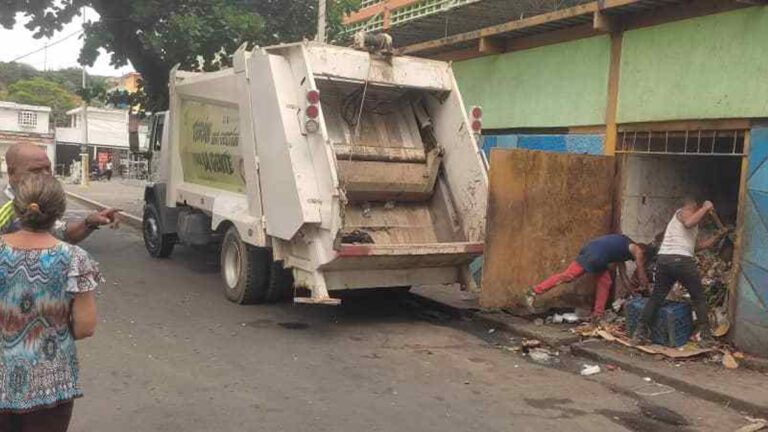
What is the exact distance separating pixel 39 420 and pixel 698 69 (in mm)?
6399

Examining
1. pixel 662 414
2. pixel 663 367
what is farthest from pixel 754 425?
pixel 663 367

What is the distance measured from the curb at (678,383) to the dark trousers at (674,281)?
60 centimetres

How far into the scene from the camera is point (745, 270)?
6.48 meters

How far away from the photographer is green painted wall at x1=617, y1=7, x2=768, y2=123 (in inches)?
252

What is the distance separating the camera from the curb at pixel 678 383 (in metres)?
5.26

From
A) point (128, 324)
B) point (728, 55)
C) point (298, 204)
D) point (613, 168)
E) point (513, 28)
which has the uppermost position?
point (513, 28)

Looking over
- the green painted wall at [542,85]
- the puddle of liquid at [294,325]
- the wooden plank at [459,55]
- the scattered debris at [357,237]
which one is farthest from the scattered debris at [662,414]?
the wooden plank at [459,55]

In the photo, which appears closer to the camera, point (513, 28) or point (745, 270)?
point (745, 270)

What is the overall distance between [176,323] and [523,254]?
A: 11.8 ft

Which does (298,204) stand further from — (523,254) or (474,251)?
(523,254)

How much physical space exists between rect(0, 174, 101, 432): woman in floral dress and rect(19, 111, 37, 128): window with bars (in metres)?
57.6

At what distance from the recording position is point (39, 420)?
2.72m

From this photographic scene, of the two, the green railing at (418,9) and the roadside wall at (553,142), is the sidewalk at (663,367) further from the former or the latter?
the green railing at (418,9)

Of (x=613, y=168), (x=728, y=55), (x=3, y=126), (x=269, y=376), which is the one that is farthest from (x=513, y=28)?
(x=3, y=126)
